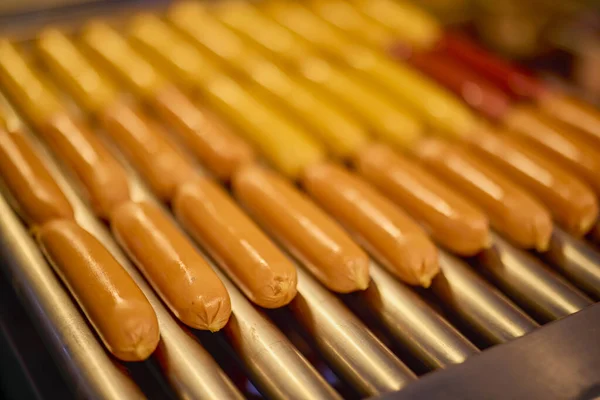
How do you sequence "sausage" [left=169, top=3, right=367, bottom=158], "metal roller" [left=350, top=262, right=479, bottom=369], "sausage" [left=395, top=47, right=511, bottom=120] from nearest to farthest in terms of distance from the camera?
"metal roller" [left=350, top=262, right=479, bottom=369] → "sausage" [left=169, top=3, right=367, bottom=158] → "sausage" [left=395, top=47, right=511, bottom=120]

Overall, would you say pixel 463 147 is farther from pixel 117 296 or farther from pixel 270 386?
pixel 117 296

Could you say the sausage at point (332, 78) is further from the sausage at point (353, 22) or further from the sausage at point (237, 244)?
the sausage at point (237, 244)

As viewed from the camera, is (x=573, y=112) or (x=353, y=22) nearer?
(x=573, y=112)

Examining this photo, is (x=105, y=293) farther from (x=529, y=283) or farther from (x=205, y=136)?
(x=529, y=283)

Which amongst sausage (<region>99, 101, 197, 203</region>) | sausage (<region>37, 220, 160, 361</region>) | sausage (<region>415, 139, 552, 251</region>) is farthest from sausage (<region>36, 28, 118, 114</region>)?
sausage (<region>415, 139, 552, 251</region>)

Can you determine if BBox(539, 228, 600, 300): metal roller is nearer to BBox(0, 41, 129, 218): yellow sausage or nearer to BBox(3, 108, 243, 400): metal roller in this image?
BBox(3, 108, 243, 400): metal roller

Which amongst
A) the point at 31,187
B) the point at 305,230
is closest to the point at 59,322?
the point at 31,187

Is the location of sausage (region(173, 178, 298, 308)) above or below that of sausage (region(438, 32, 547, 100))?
below
